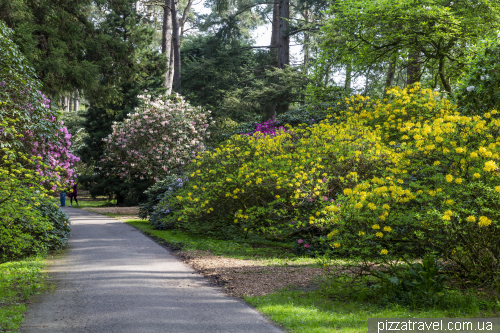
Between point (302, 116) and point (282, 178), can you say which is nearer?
point (282, 178)

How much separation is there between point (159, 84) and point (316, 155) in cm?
1717

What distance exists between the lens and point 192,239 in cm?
1039

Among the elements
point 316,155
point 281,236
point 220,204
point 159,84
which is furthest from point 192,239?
point 159,84

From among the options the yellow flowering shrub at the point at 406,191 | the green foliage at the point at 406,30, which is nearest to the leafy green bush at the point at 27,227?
the yellow flowering shrub at the point at 406,191

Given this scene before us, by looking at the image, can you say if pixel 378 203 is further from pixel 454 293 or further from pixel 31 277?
pixel 31 277

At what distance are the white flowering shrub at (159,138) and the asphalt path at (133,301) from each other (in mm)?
9433

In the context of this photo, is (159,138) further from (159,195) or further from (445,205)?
(445,205)

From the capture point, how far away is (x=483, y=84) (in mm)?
7008

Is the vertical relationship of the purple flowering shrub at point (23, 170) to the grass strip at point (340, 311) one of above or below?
above

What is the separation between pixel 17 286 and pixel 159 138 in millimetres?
12220

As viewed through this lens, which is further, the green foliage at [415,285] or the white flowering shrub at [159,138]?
the white flowering shrub at [159,138]

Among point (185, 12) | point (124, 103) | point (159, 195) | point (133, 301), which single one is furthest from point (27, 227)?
point (185, 12)

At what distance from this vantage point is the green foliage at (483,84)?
684cm

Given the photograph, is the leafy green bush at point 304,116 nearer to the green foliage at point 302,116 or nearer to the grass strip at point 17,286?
the green foliage at point 302,116
